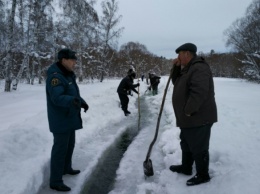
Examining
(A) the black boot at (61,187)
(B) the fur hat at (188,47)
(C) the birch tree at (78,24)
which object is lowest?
(A) the black boot at (61,187)

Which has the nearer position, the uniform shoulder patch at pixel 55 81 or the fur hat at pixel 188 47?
the uniform shoulder patch at pixel 55 81

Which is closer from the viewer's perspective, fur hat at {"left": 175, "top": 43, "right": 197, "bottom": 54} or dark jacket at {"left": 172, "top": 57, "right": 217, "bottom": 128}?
dark jacket at {"left": 172, "top": 57, "right": 217, "bottom": 128}

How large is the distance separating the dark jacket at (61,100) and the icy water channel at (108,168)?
38.7 inches

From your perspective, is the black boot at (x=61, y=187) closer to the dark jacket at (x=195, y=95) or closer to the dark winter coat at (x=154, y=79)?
the dark jacket at (x=195, y=95)

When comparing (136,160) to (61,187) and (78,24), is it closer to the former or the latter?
(61,187)

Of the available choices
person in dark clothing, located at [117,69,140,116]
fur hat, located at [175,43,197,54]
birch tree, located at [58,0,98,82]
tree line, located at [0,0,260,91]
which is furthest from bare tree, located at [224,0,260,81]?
fur hat, located at [175,43,197,54]

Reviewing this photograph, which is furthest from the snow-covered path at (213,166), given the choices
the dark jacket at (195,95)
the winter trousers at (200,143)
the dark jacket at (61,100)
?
the dark jacket at (61,100)

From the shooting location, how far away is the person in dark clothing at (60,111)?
148 inches

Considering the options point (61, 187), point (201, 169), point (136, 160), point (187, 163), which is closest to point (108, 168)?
point (136, 160)

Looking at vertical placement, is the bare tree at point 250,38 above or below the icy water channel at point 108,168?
above

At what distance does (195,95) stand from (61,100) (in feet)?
5.36

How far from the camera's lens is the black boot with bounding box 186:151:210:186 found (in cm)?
389

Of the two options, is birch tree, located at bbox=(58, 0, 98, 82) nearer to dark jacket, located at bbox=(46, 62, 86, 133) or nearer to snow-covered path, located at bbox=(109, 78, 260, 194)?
snow-covered path, located at bbox=(109, 78, 260, 194)

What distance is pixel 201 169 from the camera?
3930 mm
